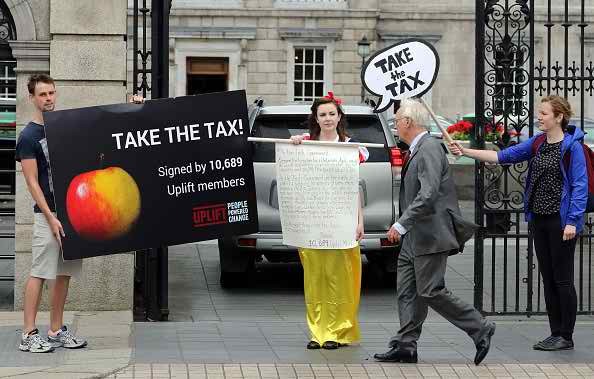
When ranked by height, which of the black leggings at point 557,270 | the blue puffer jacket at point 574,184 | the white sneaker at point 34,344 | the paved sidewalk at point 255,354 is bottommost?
the paved sidewalk at point 255,354

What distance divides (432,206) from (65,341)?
2.71 m

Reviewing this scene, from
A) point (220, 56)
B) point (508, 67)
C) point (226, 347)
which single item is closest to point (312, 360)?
point (226, 347)

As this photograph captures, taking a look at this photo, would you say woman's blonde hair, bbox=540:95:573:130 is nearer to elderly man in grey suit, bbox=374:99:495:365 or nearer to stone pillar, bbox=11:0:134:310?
elderly man in grey suit, bbox=374:99:495:365

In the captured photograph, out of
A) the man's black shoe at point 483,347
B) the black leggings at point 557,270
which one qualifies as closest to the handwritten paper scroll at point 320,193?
the man's black shoe at point 483,347

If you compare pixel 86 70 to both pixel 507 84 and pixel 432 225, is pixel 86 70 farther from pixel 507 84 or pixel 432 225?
pixel 432 225

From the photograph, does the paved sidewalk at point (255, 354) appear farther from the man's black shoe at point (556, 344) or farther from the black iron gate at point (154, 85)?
the black iron gate at point (154, 85)

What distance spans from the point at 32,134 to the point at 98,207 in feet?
2.23

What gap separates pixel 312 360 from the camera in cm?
907

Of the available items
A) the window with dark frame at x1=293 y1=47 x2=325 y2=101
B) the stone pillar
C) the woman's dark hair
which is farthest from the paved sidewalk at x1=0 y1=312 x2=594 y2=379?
the window with dark frame at x1=293 y1=47 x2=325 y2=101

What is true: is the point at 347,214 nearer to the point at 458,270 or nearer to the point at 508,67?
the point at 508,67

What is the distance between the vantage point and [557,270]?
9.59 metres

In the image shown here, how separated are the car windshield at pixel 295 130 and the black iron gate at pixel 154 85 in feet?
6.44

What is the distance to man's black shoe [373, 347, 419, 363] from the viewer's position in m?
9.01

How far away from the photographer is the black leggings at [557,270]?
9.54 meters
